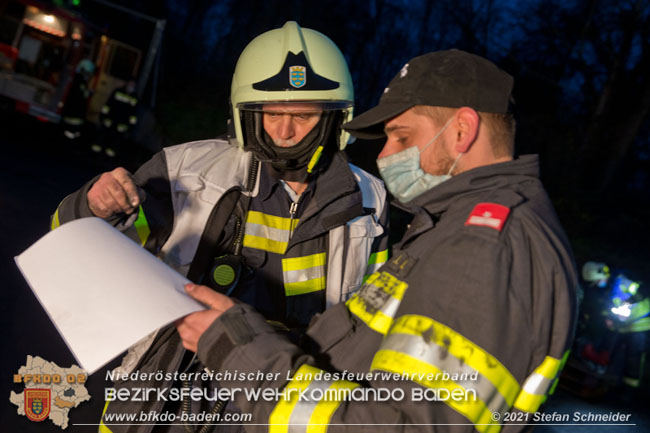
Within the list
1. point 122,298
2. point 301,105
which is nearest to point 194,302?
point 122,298

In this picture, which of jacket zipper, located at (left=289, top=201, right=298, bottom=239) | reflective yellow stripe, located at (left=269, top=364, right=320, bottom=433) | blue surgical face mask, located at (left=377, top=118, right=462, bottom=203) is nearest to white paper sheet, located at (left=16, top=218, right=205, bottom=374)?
reflective yellow stripe, located at (left=269, top=364, right=320, bottom=433)

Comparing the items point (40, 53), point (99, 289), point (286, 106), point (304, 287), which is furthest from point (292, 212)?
point (40, 53)

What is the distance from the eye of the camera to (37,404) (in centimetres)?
311

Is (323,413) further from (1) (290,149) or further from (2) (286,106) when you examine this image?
(2) (286,106)

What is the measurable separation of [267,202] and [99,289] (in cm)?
122

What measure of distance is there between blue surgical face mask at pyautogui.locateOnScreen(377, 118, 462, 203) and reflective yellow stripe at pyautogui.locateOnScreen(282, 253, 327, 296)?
72 cm

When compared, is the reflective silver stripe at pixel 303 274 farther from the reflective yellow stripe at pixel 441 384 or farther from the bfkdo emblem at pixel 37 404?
the bfkdo emblem at pixel 37 404

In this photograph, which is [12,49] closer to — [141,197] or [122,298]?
[141,197]

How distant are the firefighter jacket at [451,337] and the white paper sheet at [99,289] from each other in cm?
19

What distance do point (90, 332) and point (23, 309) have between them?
11.9ft

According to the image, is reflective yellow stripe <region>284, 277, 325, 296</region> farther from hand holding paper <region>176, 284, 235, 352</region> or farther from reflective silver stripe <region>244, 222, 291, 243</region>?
hand holding paper <region>176, 284, 235, 352</region>

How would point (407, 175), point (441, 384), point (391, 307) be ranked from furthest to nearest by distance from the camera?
1. point (407, 175)
2. point (391, 307)
3. point (441, 384)

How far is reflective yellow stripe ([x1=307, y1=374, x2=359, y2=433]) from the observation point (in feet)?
3.82

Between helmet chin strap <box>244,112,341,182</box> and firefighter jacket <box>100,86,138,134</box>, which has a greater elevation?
helmet chin strap <box>244,112,341,182</box>
